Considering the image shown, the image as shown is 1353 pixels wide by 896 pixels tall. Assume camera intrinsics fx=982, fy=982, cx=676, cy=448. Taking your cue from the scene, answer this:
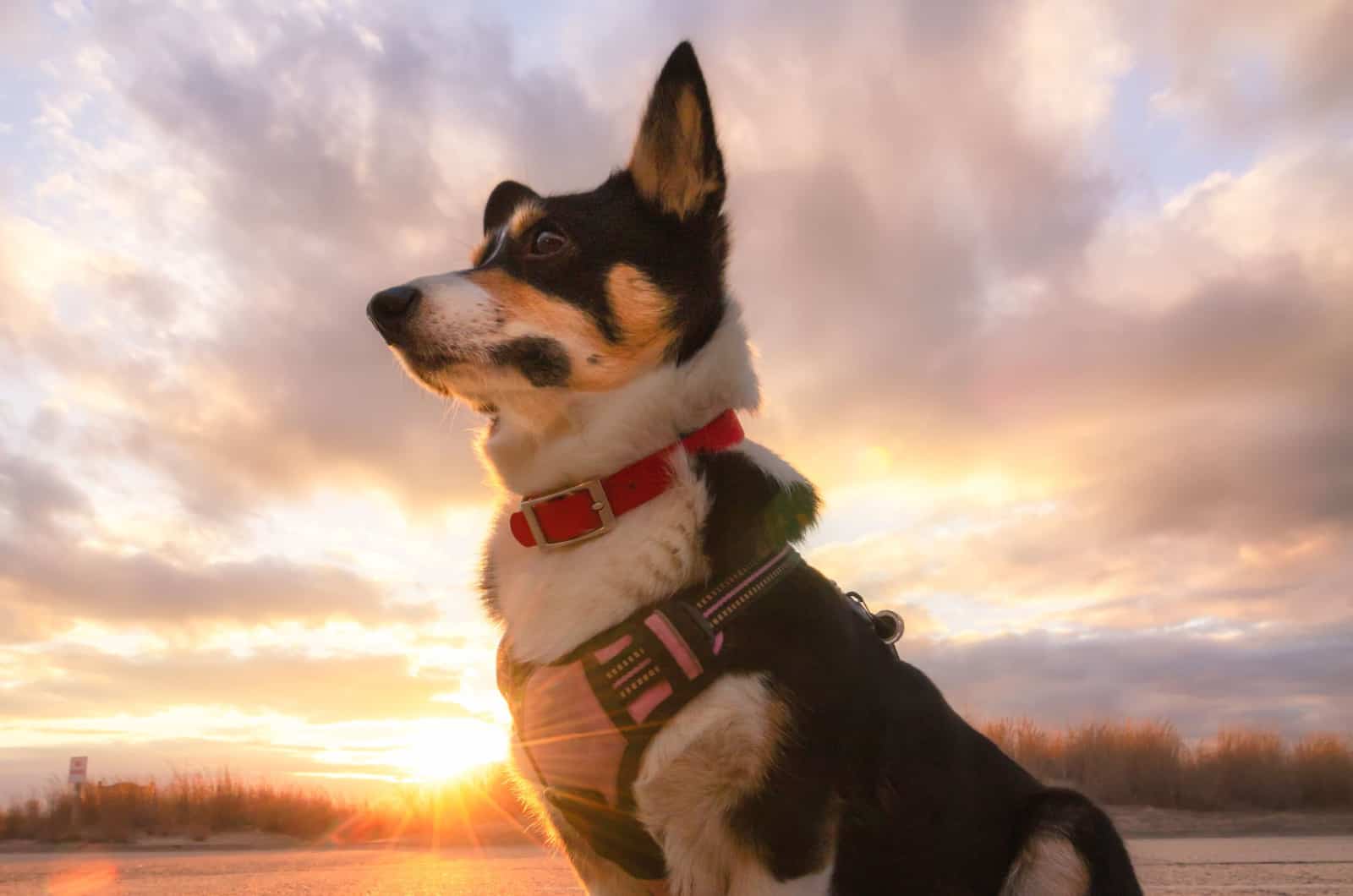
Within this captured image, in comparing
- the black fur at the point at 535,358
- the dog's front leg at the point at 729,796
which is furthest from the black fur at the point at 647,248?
the dog's front leg at the point at 729,796

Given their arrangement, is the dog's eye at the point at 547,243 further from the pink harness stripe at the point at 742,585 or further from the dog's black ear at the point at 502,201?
the pink harness stripe at the point at 742,585

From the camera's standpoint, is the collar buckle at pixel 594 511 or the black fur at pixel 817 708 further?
the collar buckle at pixel 594 511

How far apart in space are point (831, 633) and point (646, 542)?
23.4 inches

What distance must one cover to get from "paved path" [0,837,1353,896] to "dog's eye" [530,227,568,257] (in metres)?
4.21

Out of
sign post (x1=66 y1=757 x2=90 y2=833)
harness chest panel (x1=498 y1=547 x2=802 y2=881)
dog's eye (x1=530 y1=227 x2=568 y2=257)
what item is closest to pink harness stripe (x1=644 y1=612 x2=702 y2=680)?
harness chest panel (x1=498 y1=547 x2=802 y2=881)

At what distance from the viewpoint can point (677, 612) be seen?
2730 mm

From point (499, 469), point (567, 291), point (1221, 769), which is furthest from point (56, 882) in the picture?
point (1221, 769)

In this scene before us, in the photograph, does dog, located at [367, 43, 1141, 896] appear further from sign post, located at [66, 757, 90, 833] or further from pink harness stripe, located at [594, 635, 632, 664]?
sign post, located at [66, 757, 90, 833]

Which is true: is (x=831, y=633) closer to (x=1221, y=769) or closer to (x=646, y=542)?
(x=646, y=542)

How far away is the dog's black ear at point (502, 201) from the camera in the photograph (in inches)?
172

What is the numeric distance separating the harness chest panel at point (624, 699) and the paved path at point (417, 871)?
11.6ft

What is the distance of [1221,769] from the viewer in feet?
39.6

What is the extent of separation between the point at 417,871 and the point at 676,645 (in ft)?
18.6

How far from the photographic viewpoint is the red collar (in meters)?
3.02
